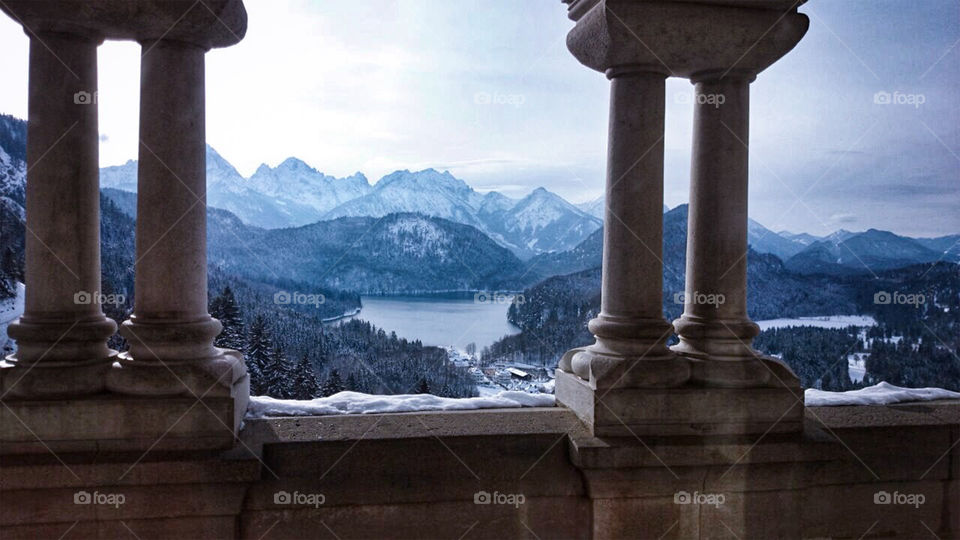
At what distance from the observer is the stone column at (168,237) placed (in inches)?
197

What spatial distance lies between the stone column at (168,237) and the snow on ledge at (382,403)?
1.13 metres

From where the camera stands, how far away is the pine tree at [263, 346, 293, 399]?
12.1 meters

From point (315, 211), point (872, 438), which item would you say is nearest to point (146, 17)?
point (872, 438)

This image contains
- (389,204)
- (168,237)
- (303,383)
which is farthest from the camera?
(389,204)

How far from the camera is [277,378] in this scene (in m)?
13.0

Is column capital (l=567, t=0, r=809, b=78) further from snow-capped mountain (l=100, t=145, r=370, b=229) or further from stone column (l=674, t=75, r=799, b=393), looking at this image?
snow-capped mountain (l=100, t=145, r=370, b=229)

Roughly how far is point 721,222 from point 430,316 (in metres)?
15.1

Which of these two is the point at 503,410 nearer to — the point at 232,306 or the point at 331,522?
the point at 331,522

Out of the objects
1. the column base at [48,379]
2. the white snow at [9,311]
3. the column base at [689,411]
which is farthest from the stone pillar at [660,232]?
the white snow at [9,311]

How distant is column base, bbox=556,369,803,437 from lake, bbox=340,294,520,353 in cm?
869

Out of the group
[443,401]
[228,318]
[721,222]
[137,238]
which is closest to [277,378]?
[228,318]

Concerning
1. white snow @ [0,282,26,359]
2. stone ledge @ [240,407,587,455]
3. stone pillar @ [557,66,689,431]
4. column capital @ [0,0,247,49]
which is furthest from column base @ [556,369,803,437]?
white snow @ [0,282,26,359]

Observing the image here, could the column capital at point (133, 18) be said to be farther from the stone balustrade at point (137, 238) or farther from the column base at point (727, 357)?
the column base at point (727, 357)

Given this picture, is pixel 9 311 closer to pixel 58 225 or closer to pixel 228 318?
pixel 58 225
